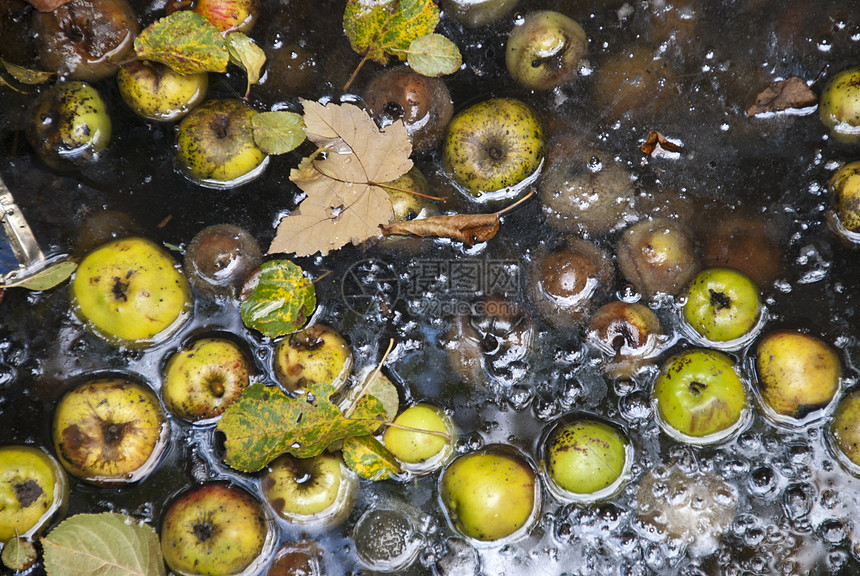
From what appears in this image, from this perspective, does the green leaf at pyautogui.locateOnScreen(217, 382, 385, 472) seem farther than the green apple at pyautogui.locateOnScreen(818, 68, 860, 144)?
No

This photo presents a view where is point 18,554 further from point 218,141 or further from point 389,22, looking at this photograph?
point 389,22

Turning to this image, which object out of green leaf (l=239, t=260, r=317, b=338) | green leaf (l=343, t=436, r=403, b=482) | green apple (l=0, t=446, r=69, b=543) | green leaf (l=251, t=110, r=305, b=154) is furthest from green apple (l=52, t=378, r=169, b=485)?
green leaf (l=251, t=110, r=305, b=154)

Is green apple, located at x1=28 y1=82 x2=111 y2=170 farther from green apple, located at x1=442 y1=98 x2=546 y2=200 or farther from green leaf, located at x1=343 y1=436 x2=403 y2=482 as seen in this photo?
green leaf, located at x1=343 y1=436 x2=403 y2=482

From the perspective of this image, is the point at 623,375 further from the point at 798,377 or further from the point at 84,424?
the point at 84,424

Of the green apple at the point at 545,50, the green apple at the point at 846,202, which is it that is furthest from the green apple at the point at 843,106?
the green apple at the point at 545,50

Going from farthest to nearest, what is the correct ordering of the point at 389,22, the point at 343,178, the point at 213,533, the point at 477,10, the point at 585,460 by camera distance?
1. the point at 477,10
2. the point at 389,22
3. the point at 343,178
4. the point at 585,460
5. the point at 213,533

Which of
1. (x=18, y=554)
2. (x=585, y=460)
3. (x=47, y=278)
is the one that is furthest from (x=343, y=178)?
(x=18, y=554)
